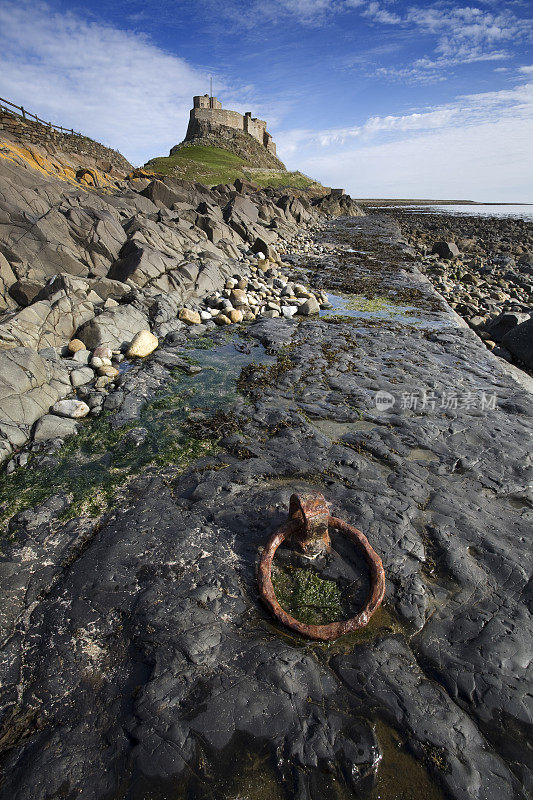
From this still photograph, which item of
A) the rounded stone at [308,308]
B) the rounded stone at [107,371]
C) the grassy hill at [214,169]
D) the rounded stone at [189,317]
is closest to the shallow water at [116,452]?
the rounded stone at [107,371]

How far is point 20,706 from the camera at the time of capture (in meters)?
2.64

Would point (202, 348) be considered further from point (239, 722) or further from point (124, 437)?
point (239, 722)

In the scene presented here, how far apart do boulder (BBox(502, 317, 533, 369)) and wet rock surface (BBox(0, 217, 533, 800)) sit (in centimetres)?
449

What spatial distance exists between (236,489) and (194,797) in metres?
2.63

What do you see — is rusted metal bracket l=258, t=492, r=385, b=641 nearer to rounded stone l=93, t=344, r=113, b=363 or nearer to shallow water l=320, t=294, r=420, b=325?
rounded stone l=93, t=344, r=113, b=363

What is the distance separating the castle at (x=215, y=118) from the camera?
87.4 m

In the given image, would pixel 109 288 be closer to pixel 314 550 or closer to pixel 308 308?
pixel 308 308

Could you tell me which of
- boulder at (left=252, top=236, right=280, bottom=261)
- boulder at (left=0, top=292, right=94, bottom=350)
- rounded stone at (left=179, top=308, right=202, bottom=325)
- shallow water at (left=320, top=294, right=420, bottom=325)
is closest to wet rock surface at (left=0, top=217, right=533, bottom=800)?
boulder at (left=0, top=292, right=94, bottom=350)

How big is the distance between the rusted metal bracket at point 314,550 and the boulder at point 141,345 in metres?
5.61

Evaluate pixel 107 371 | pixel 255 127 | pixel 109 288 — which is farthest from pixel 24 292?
pixel 255 127

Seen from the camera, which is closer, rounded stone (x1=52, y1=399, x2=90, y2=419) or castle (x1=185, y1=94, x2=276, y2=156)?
rounded stone (x1=52, y1=399, x2=90, y2=419)

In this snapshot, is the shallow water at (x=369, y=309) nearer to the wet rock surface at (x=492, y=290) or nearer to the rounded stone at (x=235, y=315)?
the wet rock surface at (x=492, y=290)

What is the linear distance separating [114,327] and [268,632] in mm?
7184

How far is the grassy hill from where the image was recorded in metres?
55.7
